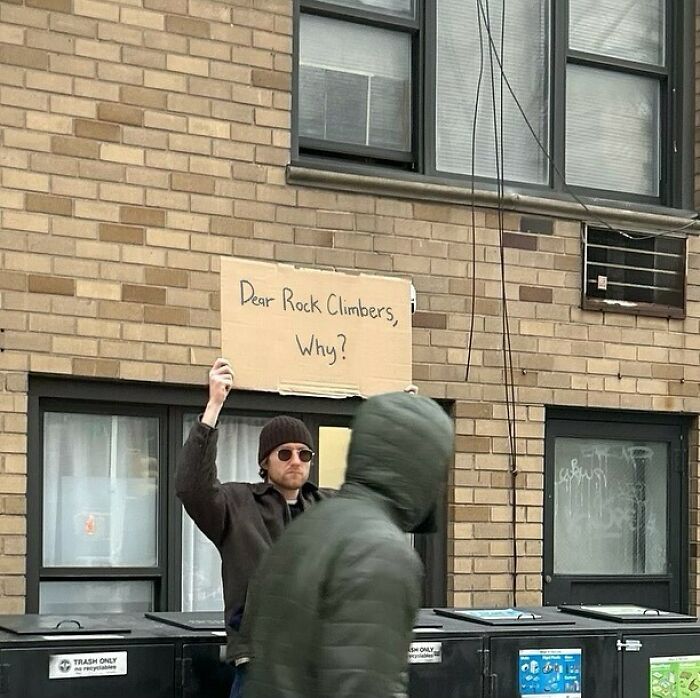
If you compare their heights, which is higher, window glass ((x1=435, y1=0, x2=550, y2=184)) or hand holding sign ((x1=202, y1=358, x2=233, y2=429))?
window glass ((x1=435, y1=0, x2=550, y2=184))

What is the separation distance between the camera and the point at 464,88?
352 inches

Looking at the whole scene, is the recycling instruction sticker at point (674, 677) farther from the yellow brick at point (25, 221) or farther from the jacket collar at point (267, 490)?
the yellow brick at point (25, 221)

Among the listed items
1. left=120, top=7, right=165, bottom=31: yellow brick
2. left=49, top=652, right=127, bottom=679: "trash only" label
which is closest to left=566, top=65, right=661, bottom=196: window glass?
left=120, top=7, right=165, bottom=31: yellow brick

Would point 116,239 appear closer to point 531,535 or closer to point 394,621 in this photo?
point 531,535

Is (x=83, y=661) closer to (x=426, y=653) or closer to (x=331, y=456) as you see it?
(x=426, y=653)

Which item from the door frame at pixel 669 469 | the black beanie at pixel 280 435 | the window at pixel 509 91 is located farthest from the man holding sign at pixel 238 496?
the door frame at pixel 669 469

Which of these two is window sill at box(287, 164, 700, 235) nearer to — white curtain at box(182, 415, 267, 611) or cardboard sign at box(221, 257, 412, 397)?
cardboard sign at box(221, 257, 412, 397)

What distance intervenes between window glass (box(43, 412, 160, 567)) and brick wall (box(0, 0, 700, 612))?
11.6 inches

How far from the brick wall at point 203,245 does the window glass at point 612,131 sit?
587 millimetres

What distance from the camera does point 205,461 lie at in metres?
5.55

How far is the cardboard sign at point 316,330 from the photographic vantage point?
7.47 m

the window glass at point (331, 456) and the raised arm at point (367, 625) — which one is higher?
the window glass at point (331, 456)

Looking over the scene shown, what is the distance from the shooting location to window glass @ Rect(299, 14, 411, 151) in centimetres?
842

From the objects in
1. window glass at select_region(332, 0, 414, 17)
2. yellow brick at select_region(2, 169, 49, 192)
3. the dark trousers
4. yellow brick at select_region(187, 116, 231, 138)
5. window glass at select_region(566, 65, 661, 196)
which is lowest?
the dark trousers
